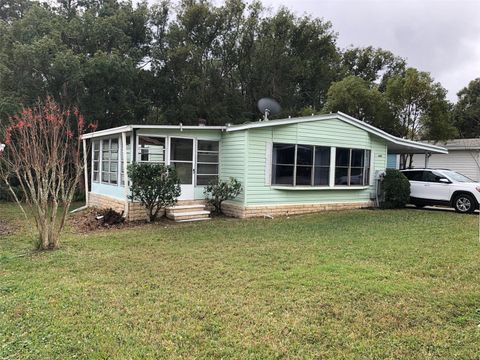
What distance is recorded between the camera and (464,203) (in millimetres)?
11859

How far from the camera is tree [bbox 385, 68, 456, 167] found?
17.2 metres

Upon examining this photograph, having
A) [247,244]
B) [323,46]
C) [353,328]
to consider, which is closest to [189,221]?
[247,244]

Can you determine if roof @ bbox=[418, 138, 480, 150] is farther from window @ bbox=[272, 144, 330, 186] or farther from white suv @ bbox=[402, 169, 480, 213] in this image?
window @ bbox=[272, 144, 330, 186]

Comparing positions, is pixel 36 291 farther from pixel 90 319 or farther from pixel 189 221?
pixel 189 221

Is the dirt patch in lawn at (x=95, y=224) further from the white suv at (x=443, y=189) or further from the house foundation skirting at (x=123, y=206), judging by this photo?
the white suv at (x=443, y=189)

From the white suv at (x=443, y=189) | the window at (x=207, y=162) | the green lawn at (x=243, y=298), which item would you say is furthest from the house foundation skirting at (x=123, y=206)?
the white suv at (x=443, y=189)

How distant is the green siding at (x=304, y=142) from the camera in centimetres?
1066

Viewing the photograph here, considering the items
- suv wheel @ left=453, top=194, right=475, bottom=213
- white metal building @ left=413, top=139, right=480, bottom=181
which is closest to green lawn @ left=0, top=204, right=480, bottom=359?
suv wheel @ left=453, top=194, right=475, bottom=213

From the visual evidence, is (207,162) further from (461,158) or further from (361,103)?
(461,158)

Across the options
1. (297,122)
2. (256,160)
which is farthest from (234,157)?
(297,122)

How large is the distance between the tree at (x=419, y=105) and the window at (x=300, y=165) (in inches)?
319

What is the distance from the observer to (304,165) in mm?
11484

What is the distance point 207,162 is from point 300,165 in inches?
111

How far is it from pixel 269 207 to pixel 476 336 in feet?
25.7
